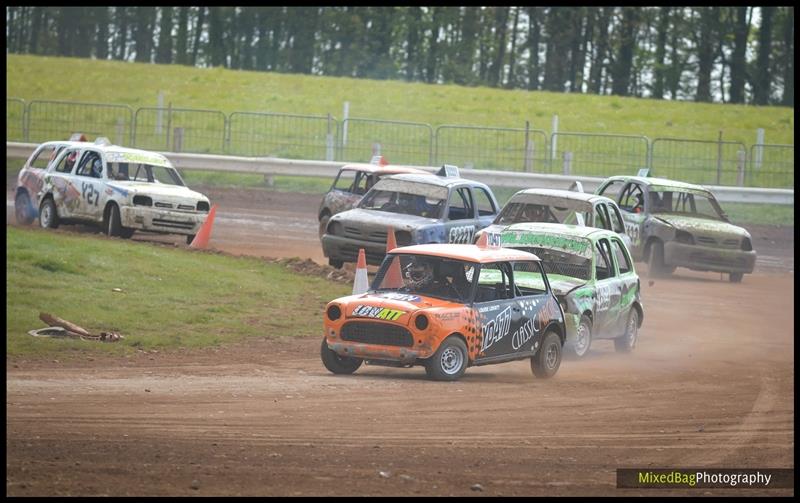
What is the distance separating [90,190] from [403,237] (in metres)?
5.59

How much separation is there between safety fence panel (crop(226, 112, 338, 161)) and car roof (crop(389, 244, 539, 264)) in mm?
22015

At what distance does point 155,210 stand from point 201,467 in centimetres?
1366

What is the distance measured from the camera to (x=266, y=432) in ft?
34.9

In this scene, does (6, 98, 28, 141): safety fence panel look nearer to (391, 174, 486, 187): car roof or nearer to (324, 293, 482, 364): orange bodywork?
(391, 174, 486, 187): car roof

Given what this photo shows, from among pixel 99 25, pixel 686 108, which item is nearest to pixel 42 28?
pixel 99 25

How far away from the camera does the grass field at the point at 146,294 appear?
1569 centimetres

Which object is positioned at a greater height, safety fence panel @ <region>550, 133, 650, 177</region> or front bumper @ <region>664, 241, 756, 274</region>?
safety fence panel @ <region>550, 133, 650, 177</region>

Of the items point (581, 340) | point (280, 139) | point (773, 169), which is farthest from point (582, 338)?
point (280, 139)

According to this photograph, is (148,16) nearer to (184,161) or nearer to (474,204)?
(184,161)

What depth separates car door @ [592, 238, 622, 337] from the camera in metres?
16.1

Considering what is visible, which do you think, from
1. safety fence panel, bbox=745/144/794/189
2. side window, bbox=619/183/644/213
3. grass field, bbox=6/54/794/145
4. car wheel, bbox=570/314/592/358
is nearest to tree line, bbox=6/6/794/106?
grass field, bbox=6/54/794/145

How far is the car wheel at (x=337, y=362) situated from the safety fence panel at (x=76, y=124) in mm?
23010

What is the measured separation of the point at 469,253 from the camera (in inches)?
555

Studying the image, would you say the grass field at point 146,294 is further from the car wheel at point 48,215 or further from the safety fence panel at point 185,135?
the safety fence panel at point 185,135
